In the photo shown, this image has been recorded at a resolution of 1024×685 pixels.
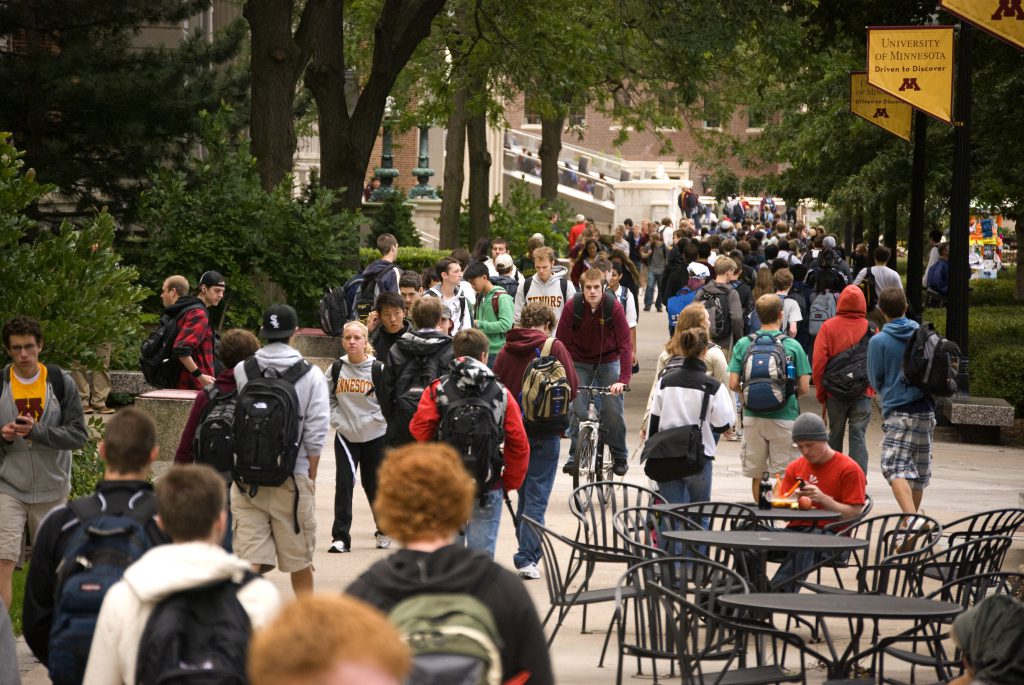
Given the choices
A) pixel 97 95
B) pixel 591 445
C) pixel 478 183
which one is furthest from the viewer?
pixel 478 183

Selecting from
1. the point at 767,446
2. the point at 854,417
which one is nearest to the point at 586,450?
the point at 767,446

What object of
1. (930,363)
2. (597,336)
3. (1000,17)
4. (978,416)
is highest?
(1000,17)

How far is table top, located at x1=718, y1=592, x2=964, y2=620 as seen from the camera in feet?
21.0

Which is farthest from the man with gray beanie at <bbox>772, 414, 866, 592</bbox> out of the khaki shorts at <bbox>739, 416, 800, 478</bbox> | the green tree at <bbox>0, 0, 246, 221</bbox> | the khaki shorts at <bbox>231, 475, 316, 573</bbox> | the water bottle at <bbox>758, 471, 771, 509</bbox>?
the green tree at <bbox>0, 0, 246, 221</bbox>

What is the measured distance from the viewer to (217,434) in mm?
7953

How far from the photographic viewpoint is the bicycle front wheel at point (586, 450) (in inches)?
497

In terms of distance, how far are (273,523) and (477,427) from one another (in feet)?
4.07

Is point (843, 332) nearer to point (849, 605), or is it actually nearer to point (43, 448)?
point (849, 605)

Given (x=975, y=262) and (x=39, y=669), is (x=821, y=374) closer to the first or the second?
(x=39, y=669)

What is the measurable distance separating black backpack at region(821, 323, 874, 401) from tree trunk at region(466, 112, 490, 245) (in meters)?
20.3

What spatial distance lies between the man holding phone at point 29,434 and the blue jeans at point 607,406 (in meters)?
5.51

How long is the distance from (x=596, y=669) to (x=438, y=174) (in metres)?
41.8

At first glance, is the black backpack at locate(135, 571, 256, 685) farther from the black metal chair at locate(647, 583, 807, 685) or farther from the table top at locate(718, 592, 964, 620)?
the table top at locate(718, 592, 964, 620)

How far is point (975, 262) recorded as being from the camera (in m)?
40.1
